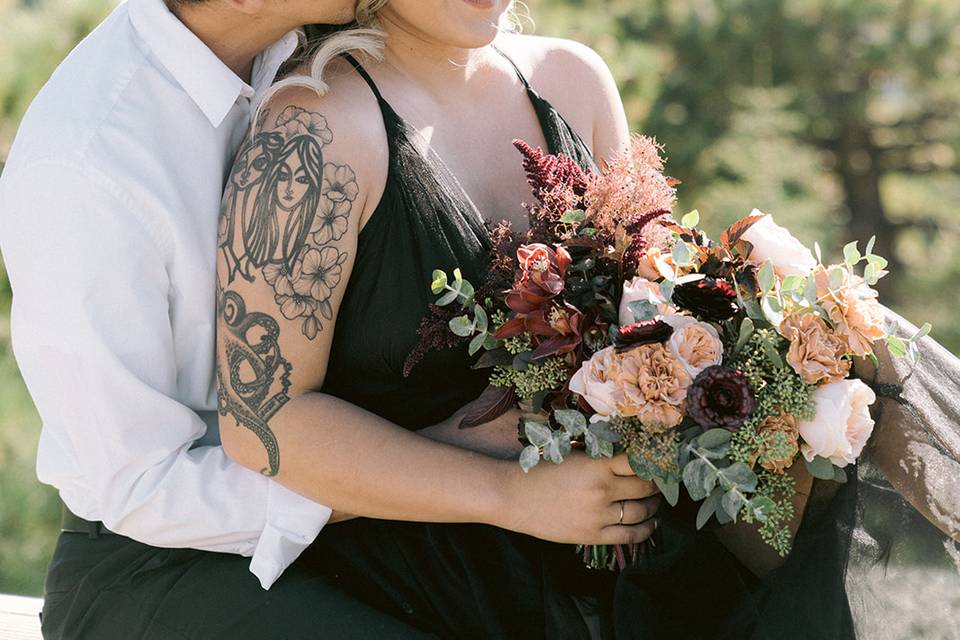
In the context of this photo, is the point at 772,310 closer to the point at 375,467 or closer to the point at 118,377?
the point at 375,467

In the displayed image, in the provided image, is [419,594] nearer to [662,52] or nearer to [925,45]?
[662,52]

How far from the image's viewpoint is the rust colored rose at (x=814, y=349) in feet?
6.29

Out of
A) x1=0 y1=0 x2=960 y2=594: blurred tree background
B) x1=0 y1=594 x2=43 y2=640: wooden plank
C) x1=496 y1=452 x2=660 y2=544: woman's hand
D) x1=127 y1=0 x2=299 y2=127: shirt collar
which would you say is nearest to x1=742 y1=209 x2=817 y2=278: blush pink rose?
x1=496 y1=452 x2=660 y2=544: woman's hand

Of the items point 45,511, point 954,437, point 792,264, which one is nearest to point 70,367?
point 792,264

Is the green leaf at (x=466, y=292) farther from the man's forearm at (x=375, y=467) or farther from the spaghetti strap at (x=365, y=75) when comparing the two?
the spaghetti strap at (x=365, y=75)

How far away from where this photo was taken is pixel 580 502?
2.09 m

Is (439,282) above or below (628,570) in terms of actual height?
above

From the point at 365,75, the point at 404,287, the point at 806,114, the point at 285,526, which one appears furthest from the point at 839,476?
the point at 806,114

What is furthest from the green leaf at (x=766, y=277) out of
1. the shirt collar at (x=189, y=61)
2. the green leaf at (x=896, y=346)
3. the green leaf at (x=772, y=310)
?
the shirt collar at (x=189, y=61)

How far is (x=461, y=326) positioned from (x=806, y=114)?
6.31 m

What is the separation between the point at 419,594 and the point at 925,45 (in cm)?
603

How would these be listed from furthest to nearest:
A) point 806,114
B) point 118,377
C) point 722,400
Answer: point 806,114 → point 118,377 → point 722,400

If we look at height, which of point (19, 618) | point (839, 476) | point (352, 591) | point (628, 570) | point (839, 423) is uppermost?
point (839, 423)

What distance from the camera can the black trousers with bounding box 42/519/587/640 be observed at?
7.23ft
